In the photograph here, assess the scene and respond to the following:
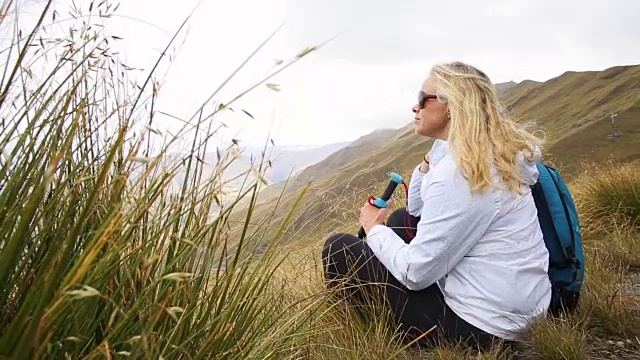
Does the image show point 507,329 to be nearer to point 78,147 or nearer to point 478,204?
point 478,204

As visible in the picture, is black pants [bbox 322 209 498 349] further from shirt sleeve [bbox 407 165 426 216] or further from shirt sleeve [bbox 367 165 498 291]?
shirt sleeve [bbox 407 165 426 216]

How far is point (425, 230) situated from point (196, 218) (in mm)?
1562

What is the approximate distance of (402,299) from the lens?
130 inches

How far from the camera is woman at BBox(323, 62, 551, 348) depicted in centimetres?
297

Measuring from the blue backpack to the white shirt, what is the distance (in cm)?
16

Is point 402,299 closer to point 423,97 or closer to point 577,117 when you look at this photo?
point 423,97

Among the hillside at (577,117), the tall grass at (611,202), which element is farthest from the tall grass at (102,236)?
the hillside at (577,117)

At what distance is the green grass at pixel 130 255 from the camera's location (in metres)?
1.10

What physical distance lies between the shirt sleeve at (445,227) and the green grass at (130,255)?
0.36 metres

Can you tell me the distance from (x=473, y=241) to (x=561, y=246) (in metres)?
0.62

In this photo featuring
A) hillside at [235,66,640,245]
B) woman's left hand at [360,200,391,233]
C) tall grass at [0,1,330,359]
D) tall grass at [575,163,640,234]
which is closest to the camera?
tall grass at [0,1,330,359]

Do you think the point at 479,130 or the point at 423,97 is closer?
the point at 479,130

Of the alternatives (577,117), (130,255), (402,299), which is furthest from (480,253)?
(577,117)

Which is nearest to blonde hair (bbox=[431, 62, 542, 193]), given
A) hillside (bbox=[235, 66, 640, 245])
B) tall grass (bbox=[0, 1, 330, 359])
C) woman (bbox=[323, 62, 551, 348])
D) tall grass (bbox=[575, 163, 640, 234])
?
woman (bbox=[323, 62, 551, 348])
